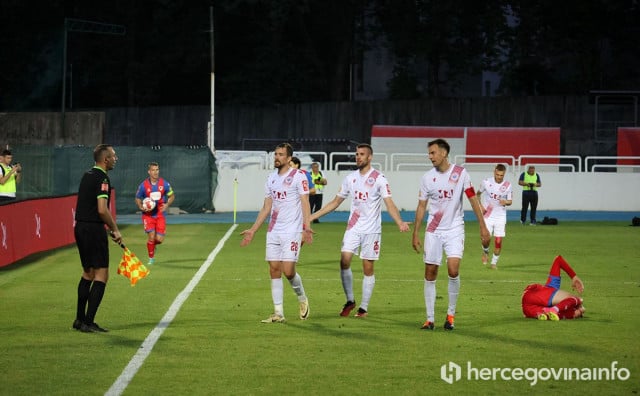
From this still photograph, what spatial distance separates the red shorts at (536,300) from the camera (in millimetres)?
14180

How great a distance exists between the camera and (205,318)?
14.1m

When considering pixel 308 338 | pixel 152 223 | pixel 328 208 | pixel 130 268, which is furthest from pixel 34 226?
pixel 308 338

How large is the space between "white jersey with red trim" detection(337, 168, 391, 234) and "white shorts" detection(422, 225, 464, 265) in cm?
139

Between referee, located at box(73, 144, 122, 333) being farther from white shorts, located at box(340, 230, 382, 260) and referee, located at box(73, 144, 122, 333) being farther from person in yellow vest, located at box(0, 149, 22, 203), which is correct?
person in yellow vest, located at box(0, 149, 22, 203)

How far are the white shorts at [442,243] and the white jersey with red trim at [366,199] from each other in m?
1.39

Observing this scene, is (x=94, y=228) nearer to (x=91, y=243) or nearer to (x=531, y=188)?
(x=91, y=243)

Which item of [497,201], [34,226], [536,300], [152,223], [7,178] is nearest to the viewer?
[536,300]

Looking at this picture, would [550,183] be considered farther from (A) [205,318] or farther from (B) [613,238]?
(A) [205,318]

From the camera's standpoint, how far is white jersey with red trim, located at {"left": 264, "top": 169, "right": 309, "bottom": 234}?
1360cm

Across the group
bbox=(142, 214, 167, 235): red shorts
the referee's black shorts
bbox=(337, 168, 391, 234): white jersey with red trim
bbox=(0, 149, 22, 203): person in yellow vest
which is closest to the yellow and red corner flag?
the referee's black shorts

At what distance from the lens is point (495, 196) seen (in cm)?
2264

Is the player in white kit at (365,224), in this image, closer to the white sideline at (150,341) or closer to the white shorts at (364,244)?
the white shorts at (364,244)

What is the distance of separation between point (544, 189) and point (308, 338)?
30.9m

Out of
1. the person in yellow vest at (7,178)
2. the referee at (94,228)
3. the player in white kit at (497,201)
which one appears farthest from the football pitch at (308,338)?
the person in yellow vest at (7,178)
